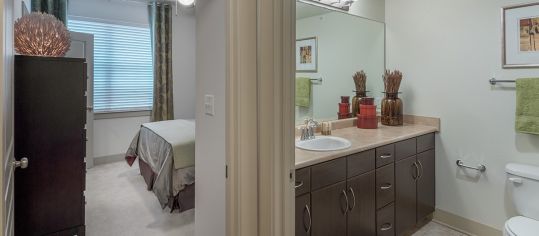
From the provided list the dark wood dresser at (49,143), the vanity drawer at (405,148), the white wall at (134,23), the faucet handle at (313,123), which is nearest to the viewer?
the dark wood dresser at (49,143)

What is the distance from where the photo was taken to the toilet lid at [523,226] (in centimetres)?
173

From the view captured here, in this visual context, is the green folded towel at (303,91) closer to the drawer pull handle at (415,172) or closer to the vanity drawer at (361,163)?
the vanity drawer at (361,163)

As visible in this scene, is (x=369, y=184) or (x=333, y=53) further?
(x=333, y=53)

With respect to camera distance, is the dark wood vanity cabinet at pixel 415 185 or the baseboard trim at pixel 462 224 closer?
the dark wood vanity cabinet at pixel 415 185

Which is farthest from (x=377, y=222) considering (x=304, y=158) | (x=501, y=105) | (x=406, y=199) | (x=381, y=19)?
(x=381, y=19)

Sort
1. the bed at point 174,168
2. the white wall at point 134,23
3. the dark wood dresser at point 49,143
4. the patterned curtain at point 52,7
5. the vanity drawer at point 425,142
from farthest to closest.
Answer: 1. the white wall at point 134,23
2. the patterned curtain at point 52,7
3. the bed at point 174,168
4. the vanity drawer at point 425,142
5. the dark wood dresser at point 49,143

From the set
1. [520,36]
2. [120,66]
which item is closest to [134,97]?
[120,66]

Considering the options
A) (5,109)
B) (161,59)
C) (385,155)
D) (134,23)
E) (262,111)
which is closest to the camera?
(5,109)

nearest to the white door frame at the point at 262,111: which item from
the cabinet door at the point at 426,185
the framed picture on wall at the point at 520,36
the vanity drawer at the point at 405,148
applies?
the vanity drawer at the point at 405,148

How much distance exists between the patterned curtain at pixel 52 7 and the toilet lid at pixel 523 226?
507 cm

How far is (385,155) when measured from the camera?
6.93ft

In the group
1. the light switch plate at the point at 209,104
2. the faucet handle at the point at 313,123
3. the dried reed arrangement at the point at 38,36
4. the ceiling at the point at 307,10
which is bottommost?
the faucet handle at the point at 313,123

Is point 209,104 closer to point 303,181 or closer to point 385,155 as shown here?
point 303,181

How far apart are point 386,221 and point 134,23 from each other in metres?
4.48
